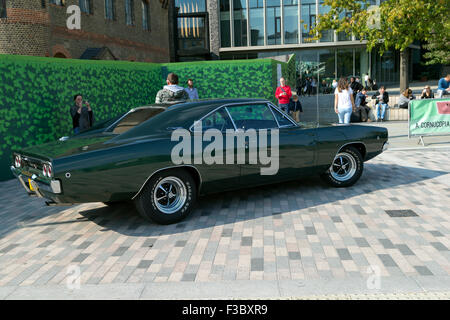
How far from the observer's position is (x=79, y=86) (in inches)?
434

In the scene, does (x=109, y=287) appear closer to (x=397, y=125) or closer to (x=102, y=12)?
(x=397, y=125)

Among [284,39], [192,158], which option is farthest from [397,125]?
[284,39]

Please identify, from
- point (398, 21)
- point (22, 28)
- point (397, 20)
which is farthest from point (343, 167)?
point (398, 21)

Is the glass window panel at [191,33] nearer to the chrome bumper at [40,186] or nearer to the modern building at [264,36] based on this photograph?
the modern building at [264,36]

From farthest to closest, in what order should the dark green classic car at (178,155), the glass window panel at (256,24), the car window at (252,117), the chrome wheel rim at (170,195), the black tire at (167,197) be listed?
the glass window panel at (256,24)
the car window at (252,117)
the chrome wheel rim at (170,195)
the black tire at (167,197)
the dark green classic car at (178,155)

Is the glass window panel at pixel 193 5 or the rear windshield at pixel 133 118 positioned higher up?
the glass window panel at pixel 193 5

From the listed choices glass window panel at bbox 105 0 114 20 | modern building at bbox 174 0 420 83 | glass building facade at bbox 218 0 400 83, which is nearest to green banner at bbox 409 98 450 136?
glass window panel at bbox 105 0 114 20

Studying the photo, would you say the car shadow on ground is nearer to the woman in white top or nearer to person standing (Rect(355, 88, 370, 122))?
the woman in white top

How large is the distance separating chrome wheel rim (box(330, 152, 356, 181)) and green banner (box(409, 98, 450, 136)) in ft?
15.6

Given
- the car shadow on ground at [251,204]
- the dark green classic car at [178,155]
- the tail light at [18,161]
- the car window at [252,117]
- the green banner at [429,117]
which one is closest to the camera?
the dark green classic car at [178,155]

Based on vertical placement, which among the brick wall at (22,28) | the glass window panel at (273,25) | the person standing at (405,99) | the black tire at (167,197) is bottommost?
the black tire at (167,197)

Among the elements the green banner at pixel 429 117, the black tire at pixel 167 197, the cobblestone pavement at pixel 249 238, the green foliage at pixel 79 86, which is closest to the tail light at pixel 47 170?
the cobblestone pavement at pixel 249 238

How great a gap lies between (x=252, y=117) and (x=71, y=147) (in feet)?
7.76

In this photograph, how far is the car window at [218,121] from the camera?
5.54m
